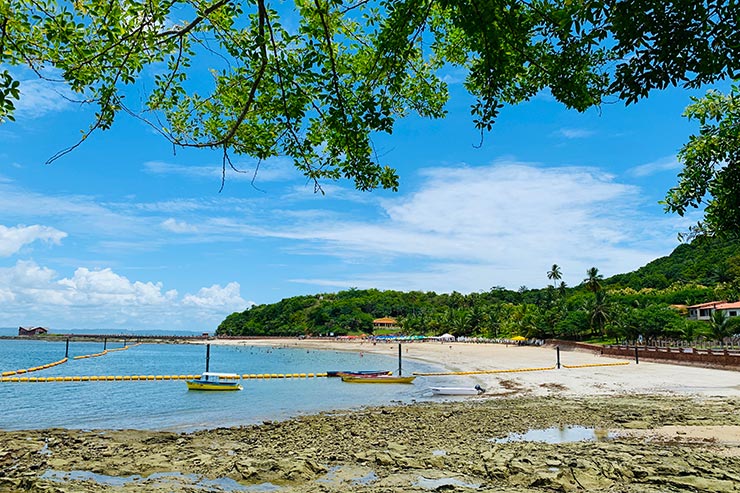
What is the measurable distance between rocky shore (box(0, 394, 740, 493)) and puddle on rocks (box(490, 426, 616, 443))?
0.06m

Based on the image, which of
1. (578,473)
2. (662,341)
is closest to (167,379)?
(578,473)

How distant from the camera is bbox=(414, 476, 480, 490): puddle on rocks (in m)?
9.65

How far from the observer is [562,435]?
1559cm


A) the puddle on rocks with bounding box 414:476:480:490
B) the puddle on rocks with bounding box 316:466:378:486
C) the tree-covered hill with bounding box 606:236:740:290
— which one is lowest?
the puddle on rocks with bounding box 316:466:378:486

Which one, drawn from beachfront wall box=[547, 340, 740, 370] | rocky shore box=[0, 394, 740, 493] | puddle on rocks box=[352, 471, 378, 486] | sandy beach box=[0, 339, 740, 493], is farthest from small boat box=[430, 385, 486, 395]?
beachfront wall box=[547, 340, 740, 370]

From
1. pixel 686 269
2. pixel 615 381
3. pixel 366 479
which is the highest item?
pixel 686 269

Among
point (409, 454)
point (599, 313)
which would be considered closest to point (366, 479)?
point (409, 454)

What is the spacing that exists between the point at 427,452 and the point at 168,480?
618 centimetres

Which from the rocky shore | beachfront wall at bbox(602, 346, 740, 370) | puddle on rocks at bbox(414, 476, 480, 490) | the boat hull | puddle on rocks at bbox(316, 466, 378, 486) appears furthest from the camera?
beachfront wall at bbox(602, 346, 740, 370)

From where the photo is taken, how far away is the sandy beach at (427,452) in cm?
1002

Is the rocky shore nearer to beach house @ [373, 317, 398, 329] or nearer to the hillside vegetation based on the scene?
the hillside vegetation

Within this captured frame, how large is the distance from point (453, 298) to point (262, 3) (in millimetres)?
142092

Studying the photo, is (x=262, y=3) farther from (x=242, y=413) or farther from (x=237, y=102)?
(x=242, y=413)

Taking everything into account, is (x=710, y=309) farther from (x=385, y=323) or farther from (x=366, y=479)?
(x=385, y=323)
